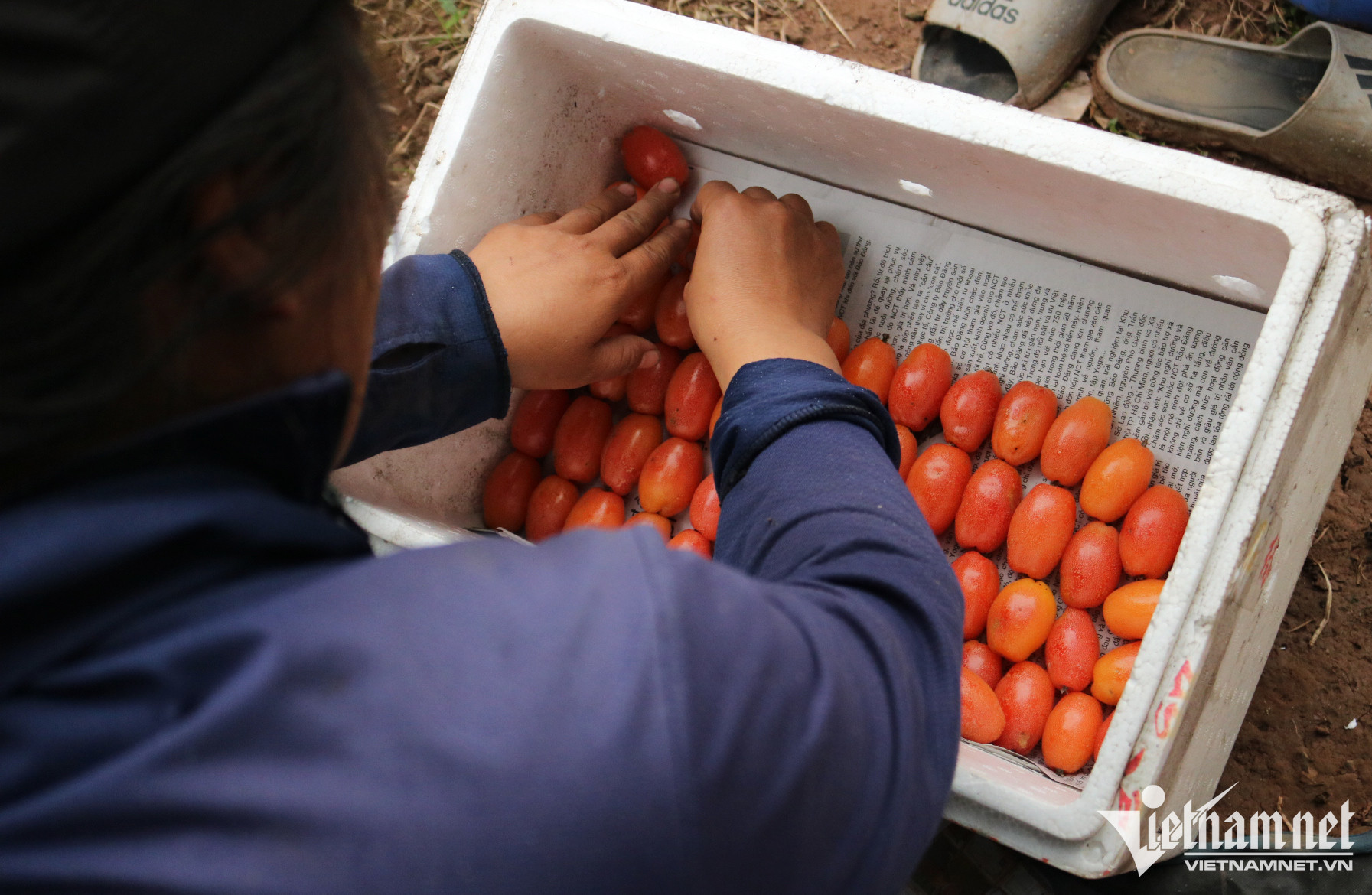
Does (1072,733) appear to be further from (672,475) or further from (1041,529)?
(672,475)

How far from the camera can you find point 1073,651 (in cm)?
93

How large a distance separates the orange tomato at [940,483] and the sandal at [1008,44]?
2.31ft

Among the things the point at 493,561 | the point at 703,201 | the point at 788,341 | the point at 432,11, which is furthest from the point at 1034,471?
the point at 432,11

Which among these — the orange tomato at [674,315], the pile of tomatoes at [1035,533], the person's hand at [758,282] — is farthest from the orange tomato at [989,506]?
the orange tomato at [674,315]

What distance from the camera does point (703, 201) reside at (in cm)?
100

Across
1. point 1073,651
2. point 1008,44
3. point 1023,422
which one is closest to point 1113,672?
point 1073,651

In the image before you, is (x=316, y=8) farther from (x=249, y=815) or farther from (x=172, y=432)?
(x=249, y=815)

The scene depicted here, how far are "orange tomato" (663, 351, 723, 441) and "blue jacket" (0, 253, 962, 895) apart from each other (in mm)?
556

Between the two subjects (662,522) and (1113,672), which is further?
(662,522)

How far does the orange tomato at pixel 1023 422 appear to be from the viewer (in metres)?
0.98

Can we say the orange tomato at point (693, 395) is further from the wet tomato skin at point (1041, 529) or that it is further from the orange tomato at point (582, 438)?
the wet tomato skin at point (1041, 529)

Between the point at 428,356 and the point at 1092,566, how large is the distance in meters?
0.68

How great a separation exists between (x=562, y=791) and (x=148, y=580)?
179mm

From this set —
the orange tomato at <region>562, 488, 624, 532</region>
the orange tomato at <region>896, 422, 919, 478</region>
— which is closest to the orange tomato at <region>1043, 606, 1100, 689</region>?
the orange tomato at <region>896, 422, 919, 478</region>
